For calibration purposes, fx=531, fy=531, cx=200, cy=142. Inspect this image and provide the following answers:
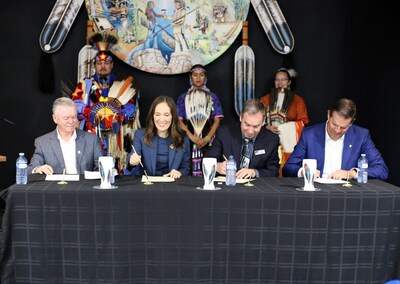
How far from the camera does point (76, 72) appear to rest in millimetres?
5535

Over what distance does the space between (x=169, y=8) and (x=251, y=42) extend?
91 centimetres

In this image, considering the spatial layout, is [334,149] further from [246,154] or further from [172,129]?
[172,129]

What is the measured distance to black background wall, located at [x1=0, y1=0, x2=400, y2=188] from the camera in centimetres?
552

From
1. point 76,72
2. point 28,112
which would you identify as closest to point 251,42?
point 76,72

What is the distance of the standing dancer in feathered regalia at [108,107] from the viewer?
4.86 m

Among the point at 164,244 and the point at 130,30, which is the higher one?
the point at 130,30

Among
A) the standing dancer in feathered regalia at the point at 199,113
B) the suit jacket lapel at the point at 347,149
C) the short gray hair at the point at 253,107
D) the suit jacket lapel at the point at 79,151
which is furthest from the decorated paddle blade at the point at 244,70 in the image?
the suit jacket lapel at the point at 79,151

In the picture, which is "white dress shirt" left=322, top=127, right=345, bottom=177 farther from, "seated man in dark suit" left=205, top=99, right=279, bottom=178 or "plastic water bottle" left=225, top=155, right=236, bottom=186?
"plastic water bottle" left=225, top=155, right=236, bottom=186

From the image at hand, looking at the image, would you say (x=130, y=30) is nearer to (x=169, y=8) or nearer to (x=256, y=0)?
(x=169, y=8)

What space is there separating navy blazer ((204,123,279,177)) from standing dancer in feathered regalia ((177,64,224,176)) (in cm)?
158

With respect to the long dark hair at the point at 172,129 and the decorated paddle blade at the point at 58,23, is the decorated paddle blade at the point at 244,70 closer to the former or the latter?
the decorated paddle blade at the point at 58,23

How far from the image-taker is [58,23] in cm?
532

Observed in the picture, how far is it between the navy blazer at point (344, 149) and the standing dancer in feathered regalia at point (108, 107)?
212cm

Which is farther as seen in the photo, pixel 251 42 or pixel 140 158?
pixel 251 42
